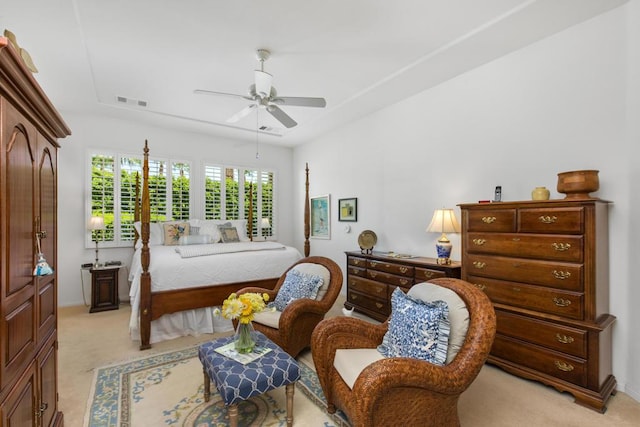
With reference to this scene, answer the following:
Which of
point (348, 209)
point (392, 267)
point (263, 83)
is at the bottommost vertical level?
point (392, 267)

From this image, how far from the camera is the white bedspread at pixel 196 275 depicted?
11.4 feet

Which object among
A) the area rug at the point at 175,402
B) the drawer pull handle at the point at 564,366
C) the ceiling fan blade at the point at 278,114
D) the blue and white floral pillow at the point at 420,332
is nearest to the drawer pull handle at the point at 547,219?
the drawer pull handle at the point at 564,366

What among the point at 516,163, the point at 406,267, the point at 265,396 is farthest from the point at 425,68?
the point at 265,396

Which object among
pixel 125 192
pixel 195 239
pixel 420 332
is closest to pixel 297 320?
pixel 420 332

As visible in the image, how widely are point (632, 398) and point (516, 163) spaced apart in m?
2.12

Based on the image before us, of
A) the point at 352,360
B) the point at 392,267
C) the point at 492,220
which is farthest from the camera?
the point at 392,267

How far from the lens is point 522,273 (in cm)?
268

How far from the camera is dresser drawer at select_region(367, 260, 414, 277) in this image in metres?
3.68

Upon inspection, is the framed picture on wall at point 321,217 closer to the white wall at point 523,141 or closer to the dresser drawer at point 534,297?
the white wall at point 523,141

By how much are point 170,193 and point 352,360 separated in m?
4.91

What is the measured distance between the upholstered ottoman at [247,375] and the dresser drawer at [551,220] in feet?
7.29

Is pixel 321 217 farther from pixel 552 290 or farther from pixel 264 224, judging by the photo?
pixel 552 290

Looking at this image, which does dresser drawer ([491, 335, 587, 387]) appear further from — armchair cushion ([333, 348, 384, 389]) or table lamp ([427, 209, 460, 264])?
armchair cushion ([333, 348, 384, 389])

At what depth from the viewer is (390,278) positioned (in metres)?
3.91
